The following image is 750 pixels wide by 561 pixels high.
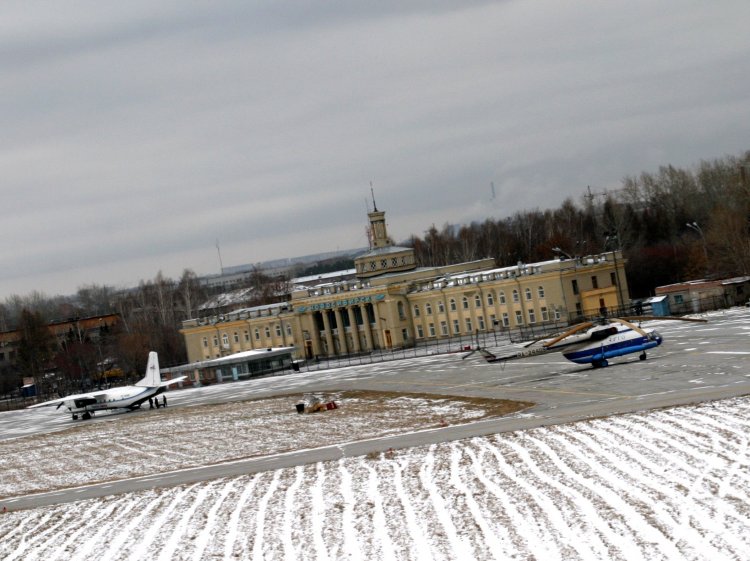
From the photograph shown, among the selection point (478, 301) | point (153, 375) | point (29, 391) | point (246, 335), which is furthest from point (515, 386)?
point (29, 391)

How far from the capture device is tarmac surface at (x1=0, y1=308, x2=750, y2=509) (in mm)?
33250

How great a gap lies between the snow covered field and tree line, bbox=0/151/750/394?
236 ft

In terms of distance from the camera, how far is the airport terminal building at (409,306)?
10000 centimetres

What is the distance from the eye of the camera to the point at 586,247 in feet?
470

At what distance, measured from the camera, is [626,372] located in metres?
46.3

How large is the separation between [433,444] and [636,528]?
11.5 meters

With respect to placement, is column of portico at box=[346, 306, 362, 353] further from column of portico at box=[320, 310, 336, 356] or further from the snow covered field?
the snow covered field

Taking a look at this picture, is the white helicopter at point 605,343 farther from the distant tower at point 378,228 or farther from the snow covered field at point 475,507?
the distant tower at point 378,228

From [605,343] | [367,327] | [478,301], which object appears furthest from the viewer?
[367,327]

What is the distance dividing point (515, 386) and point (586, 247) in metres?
98.9

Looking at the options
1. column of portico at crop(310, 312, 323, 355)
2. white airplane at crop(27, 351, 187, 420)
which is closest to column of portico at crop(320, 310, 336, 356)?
column of portico at crop(310, 312, 323, 355)

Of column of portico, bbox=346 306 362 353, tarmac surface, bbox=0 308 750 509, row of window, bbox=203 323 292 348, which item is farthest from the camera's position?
row of window, bbox=203 323 292 348

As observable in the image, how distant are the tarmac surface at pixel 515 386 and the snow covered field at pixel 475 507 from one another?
237 cm

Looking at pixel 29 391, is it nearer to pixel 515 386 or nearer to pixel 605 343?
pixel 515 386
